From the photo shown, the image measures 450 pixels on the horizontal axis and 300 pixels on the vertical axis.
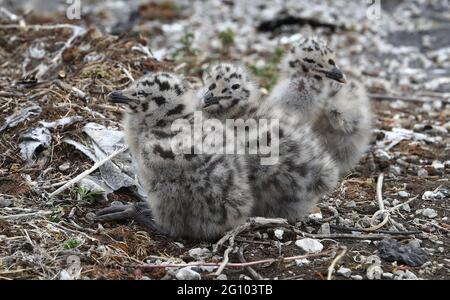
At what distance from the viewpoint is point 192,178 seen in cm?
495

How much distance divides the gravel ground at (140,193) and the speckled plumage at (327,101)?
0.39m

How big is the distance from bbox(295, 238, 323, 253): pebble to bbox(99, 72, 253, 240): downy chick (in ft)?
1.40

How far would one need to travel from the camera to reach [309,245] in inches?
200

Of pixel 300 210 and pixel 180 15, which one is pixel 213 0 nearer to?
pixel 180 15

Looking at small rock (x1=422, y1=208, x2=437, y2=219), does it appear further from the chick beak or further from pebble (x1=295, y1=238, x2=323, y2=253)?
the chick beak

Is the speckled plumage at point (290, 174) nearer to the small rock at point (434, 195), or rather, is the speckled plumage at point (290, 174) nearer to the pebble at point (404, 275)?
the pebble at point (404, 275)

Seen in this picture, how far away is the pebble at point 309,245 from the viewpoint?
16.5ft

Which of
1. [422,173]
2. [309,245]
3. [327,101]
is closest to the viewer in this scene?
[309,245]

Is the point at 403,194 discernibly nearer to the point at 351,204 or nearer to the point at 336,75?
the point at 351,204

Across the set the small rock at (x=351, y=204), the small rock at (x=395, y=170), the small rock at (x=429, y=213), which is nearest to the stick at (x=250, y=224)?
the small rock at (x=351, y=204)

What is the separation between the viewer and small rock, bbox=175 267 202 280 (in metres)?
4.57

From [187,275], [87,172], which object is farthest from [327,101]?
[187,275]

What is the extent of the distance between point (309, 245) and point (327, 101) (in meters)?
1.73

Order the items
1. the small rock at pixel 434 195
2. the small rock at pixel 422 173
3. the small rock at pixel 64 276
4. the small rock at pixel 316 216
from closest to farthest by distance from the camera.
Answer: the small rock at pixel 64 276 < the small rock at pixel 316 216 < the small rock at pixel 434 195 < the small rock at pixel 422 173
